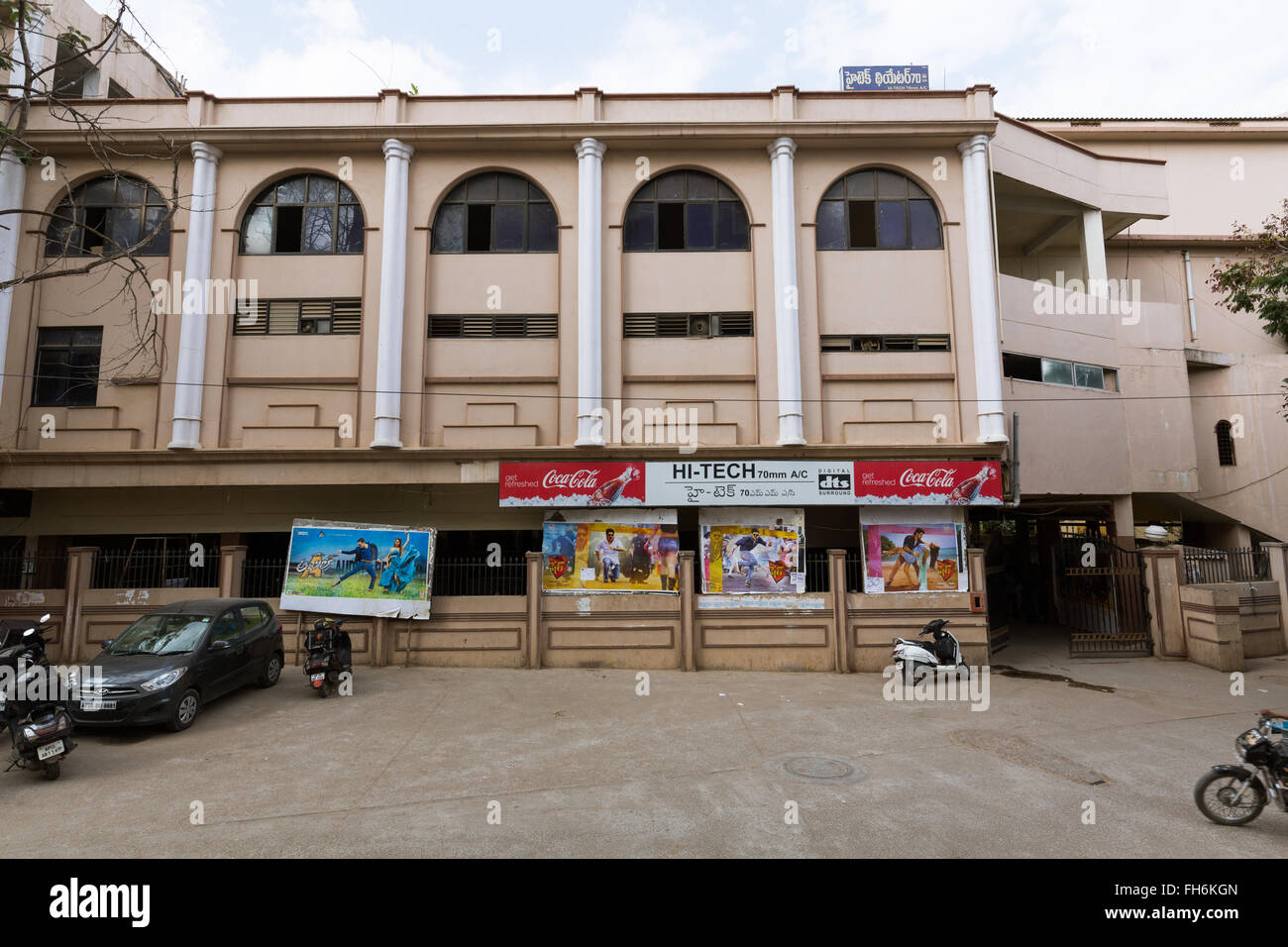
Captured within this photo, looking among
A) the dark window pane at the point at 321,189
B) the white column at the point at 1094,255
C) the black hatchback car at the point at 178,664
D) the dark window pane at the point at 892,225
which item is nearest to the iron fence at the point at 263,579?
the black hatchback car at the point at 178,664

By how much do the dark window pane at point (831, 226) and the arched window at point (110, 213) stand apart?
1434 cm

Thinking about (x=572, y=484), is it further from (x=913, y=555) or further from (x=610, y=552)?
(x=913, y=555)

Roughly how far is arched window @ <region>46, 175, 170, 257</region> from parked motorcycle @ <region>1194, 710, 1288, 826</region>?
19483mm

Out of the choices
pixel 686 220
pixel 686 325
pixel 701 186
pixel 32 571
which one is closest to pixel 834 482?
pixel 686 325

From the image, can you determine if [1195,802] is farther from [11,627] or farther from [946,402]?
[11,627]

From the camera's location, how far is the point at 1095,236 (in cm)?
1716

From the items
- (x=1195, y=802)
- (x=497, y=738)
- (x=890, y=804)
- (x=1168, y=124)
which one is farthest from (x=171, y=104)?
(x=1168, y=124)

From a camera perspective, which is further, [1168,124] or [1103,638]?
[1168,124]

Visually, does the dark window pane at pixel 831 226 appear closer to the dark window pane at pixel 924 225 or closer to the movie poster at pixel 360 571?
the dark window pane at pixel 924 225

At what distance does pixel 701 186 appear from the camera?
574 inches

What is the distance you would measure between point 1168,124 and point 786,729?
25421 mm

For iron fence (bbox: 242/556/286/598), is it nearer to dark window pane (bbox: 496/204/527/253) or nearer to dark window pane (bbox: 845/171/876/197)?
dark window pane (bbox: 496/204/527/253)

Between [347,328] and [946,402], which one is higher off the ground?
[347,328]

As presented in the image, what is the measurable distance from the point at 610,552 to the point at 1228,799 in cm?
935
